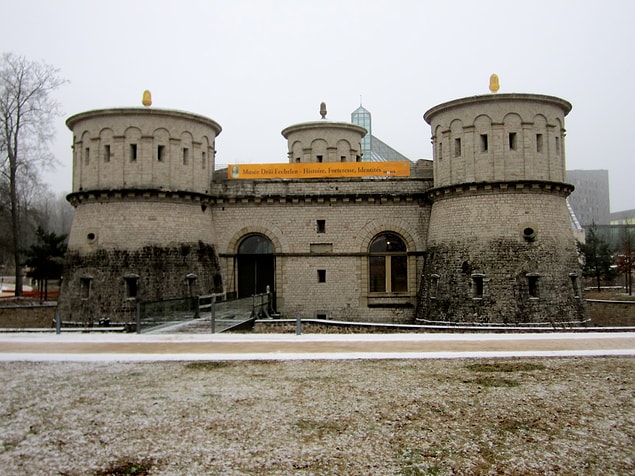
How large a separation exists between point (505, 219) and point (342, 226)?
7073 millimetres

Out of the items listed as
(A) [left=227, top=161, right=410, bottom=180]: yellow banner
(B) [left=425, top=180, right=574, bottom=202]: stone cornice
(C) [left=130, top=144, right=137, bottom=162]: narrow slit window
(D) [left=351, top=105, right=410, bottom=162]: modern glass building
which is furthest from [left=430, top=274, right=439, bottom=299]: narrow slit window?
(D) [left=351, top=105, right=410, bottom=162]: modern glass building

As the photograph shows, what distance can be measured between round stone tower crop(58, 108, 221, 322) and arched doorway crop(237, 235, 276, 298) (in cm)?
192

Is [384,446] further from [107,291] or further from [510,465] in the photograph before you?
[107,291]

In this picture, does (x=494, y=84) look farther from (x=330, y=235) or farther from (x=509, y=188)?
(x=330, y=235)

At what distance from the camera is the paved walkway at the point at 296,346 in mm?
13430

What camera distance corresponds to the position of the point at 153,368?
12.2 m

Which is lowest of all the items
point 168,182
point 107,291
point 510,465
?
point 510,465

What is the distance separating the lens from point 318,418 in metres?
9.00

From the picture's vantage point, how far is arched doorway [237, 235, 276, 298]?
26438mm

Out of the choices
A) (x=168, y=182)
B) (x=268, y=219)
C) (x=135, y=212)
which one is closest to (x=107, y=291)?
(x=135, y=212)

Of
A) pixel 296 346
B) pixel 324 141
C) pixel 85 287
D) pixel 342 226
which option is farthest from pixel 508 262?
pixel 85 287

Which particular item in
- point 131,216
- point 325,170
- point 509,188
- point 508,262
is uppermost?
point 325,170

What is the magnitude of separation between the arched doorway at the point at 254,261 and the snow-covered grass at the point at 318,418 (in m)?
14.0

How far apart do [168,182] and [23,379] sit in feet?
45.5
